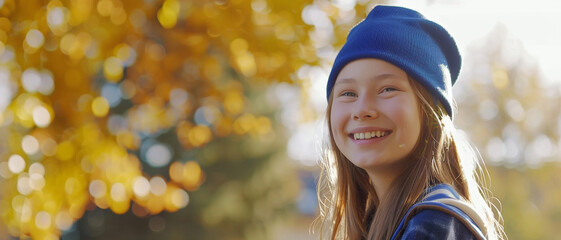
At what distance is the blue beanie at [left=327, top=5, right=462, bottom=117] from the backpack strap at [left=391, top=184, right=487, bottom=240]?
0.38 m

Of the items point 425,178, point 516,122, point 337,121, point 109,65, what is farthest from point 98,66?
point 516,122

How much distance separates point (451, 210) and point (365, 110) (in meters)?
0.42

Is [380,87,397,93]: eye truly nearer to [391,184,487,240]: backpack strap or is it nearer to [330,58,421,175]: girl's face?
[330,58,421,175]: girl's face

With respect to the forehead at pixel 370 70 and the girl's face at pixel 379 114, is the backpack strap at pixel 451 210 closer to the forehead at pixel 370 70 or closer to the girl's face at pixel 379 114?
the girl's face at pixel 379 114

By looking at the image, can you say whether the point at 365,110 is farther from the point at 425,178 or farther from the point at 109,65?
the point at 109,65

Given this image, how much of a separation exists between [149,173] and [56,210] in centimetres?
675

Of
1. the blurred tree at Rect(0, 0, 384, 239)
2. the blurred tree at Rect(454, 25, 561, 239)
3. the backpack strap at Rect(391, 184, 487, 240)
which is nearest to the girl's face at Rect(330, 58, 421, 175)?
the backpack strap at Rect(391, 184, 487, 240)

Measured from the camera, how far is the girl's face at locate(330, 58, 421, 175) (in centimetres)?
187

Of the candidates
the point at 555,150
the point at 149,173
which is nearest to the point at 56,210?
the point at 149,173

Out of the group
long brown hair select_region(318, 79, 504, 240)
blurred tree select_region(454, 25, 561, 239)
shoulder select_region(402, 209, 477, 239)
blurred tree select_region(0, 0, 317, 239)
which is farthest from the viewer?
blurred tree select_region(454, 25, 561, 239)

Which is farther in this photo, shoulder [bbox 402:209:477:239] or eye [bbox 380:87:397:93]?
eye [bbox 380:87:397:93]

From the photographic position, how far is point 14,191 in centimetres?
560

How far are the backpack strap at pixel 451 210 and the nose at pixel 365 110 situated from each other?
0.30m

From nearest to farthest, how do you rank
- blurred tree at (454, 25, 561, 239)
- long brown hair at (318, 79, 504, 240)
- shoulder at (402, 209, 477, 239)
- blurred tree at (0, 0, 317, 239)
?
1. shoulder at (402, 209, 477, 239)
2. long brown hair at (318, 79, 504, 240)
3. blurred tree at (0, 0, 317, 239)
4. blurred tree at (454, 25, 561, 239)
